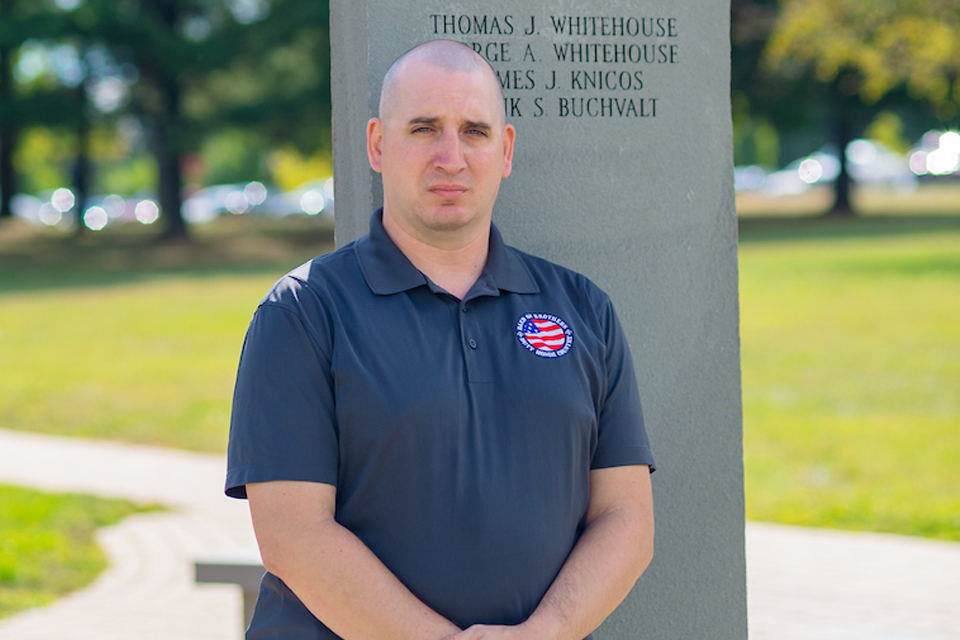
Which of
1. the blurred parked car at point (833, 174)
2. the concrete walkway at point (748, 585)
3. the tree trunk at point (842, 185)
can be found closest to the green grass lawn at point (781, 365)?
the concrete walkway at point (748, 585)

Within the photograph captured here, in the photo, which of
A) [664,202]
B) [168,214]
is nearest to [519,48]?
[664,202]

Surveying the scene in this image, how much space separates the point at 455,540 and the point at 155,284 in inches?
934

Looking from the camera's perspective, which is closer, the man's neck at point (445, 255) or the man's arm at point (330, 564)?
the man's arm at point (330, 564)

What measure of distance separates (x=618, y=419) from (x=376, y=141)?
80 centimetres

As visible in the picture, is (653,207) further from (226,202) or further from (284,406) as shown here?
(226,202)

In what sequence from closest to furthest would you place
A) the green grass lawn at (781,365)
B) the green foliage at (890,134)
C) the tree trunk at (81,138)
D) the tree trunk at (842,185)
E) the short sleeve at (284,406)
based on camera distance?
the short sleeve at (284,406) → the green grass lawn at (781,365) → the tree trunk at (81,138) → the tree trunk at (842,185) → the green foliage at (890,134)

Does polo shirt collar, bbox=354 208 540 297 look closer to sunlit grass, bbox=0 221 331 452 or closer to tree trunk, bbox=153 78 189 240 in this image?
sunlit grass, bbox=0 221 331 452

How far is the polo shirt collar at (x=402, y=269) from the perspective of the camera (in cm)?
248

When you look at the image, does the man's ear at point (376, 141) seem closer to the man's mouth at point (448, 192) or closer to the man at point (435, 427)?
the man at point (435, 427)

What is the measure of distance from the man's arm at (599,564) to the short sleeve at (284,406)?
453mm

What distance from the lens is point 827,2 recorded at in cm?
2192

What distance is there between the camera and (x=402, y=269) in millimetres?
2496

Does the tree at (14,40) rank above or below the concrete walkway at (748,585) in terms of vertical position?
above

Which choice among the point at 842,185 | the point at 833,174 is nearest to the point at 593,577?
the point at 842,185
